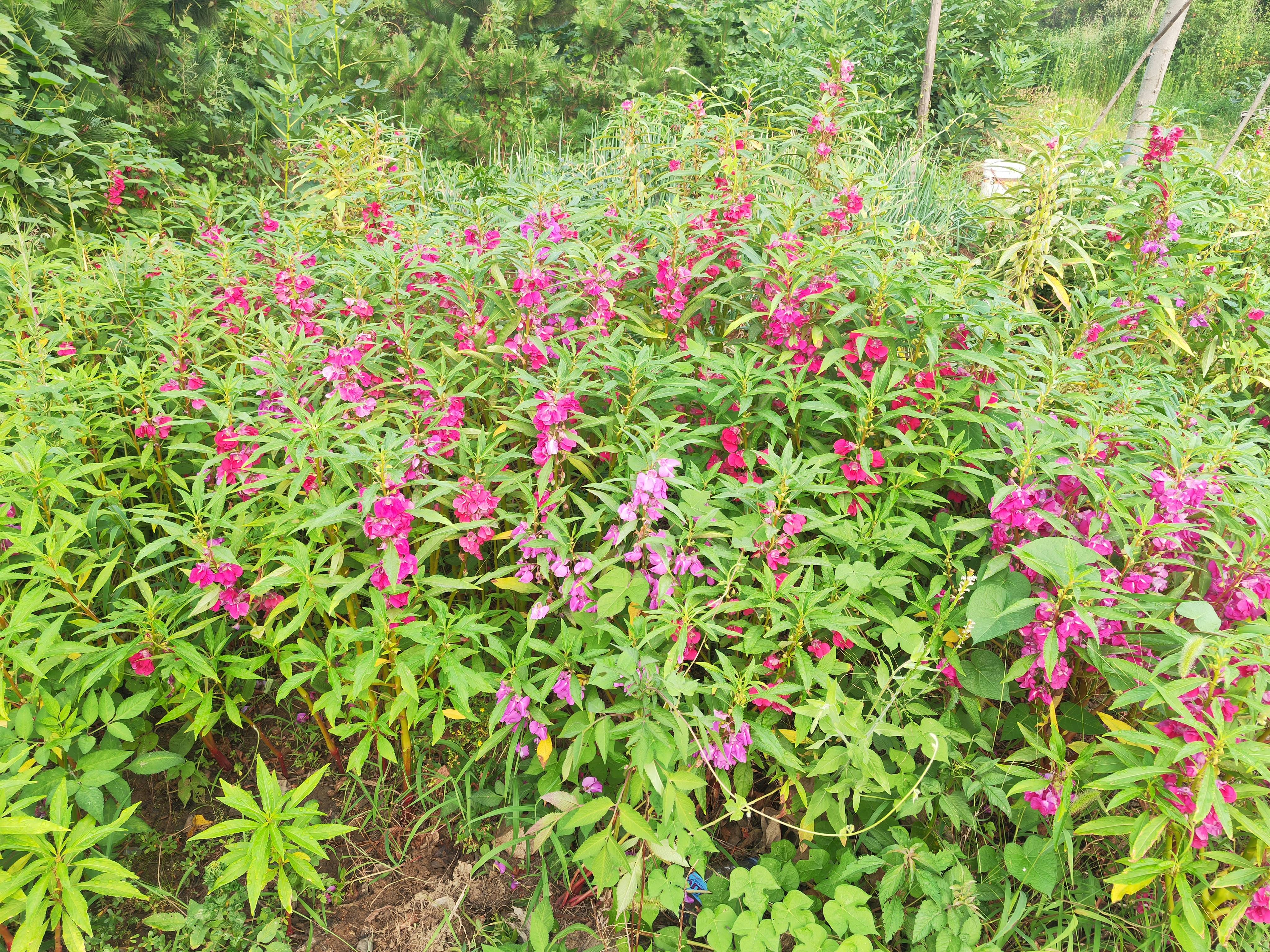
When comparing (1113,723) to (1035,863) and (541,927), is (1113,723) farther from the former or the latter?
(541,927)

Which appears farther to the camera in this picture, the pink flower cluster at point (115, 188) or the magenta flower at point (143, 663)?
the pink flower cluster at point (115, 188)

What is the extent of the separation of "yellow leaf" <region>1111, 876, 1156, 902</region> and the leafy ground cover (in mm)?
10

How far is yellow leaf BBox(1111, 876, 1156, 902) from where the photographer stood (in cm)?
146

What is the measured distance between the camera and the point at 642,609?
5.61 feet

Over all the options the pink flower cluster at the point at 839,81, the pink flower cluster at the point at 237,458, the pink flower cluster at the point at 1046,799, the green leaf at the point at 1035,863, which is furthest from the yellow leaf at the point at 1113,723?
the pink flower cluster at the point at 839,81

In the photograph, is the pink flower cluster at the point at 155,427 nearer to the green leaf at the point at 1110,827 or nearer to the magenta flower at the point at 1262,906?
the green leaf at the point at 1110,827

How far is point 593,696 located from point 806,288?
1.19 m

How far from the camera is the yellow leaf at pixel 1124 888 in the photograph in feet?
4.79

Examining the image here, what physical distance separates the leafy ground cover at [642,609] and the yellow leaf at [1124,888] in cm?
1

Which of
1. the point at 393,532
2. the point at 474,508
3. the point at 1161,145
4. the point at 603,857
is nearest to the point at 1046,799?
the point at 603,857

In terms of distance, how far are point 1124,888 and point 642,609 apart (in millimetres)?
1085

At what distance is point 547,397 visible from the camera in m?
1.76

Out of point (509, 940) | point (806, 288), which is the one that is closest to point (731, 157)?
point (806, 288)

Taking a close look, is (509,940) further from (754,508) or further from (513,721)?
(754,508)
